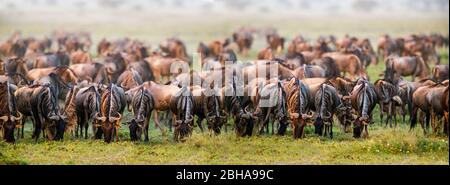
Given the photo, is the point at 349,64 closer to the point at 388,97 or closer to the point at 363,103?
the point at 388,97

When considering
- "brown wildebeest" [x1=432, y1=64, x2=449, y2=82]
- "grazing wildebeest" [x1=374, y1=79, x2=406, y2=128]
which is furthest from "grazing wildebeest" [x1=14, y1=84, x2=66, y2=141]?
"brown wildebeest" [x1=432, y1=64, x2=449, y2=82]

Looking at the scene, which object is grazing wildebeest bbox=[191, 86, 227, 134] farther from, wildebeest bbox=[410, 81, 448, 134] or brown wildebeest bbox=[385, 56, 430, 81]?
brown wildebeest bbox=[385, 56, 430, 81]

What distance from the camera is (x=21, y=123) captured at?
22.2 meters

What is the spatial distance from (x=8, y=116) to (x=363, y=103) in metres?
8.46

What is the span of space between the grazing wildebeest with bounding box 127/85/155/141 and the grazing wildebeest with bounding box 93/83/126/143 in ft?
1.18

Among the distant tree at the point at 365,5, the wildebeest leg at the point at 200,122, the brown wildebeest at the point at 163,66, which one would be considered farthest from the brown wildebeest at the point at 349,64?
the distant tree at the point at 365,5

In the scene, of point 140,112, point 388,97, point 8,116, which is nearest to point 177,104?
point 140,112

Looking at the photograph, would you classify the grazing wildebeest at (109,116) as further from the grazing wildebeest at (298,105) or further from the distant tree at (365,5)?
the distant tree at (365,5)

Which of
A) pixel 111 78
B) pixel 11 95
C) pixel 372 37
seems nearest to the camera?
pixel 11 95

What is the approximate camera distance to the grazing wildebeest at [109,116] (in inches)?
843
